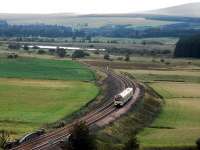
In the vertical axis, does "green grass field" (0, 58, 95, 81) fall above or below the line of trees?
above

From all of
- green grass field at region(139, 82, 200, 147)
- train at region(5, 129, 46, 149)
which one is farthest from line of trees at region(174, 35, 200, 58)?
train at region(5, 129, 46, 149)

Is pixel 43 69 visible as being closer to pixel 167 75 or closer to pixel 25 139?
pixel 167 75

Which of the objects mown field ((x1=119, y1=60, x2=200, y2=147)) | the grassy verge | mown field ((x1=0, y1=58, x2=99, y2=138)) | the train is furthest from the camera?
mown field ((x1=0, y1=58, x2=99, y2=138))

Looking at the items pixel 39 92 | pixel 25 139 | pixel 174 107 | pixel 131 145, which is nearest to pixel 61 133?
pixel 25 139

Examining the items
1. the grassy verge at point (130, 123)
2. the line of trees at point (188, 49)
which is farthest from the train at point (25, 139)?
the line of trees at point (188, 49)

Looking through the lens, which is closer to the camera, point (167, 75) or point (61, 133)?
point (61, 133)

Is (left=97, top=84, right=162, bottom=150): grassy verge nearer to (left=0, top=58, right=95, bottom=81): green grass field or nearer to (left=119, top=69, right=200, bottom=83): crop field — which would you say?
(left=0, top=58, right=95, bottom=81): green grass field

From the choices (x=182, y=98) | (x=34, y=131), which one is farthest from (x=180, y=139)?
(x=182, y=98)
